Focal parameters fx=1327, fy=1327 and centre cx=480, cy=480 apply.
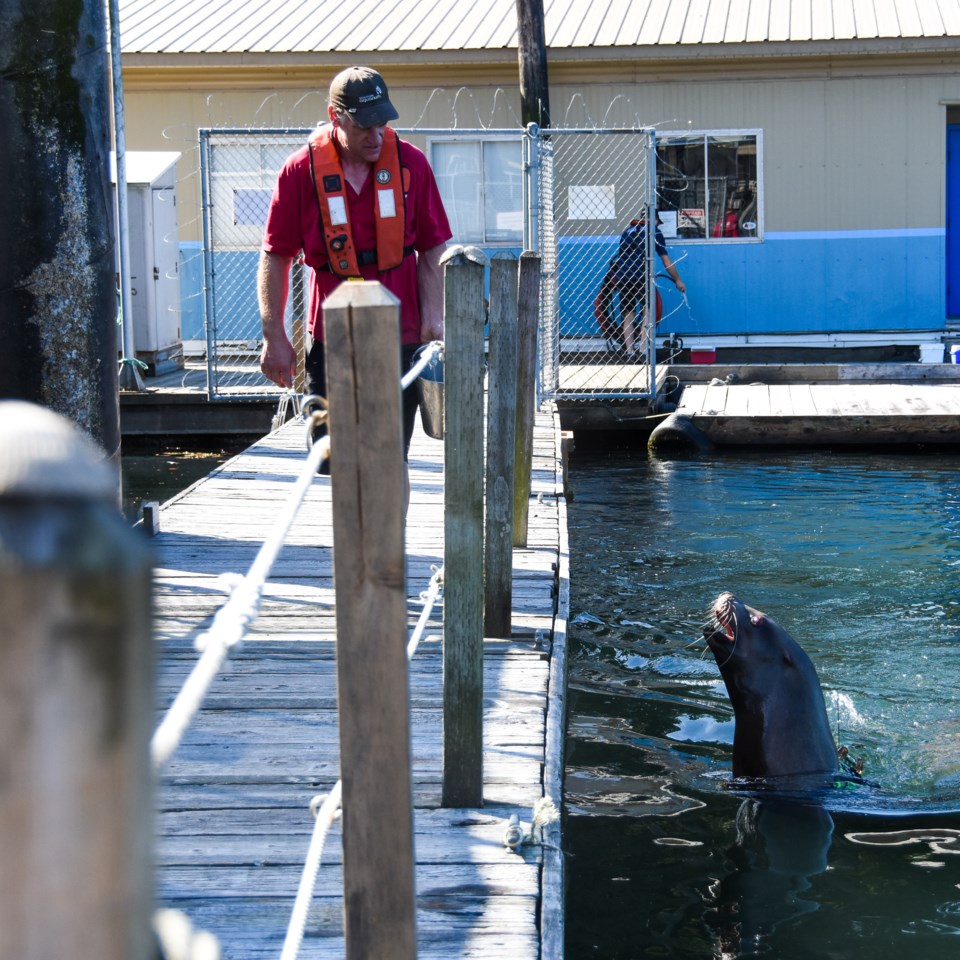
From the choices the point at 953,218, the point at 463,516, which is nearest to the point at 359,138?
the point at 463,516

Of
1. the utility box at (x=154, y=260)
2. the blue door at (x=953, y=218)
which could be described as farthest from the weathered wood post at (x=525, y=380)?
the blue door at (x=953, y=218)

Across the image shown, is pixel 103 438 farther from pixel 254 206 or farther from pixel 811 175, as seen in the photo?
pixel 811 175

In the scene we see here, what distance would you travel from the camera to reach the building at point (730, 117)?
1576 centimetres

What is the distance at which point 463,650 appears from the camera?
10.8 feet

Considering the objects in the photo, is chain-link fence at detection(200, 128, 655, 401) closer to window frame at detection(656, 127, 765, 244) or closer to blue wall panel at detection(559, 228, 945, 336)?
blue wall panel at detection(559, 228, 945, 336)

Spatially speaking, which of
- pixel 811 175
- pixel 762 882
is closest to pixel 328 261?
pixel 762 882

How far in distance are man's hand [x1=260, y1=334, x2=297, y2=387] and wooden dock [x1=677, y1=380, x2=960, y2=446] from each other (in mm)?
7748

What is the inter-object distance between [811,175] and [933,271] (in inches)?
74.7

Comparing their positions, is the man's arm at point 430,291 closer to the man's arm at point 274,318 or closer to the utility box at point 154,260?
the man's arm at point 274,318

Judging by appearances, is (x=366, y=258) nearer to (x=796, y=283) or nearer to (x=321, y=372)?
(x=321, y=372)

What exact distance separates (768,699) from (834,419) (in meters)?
7.66

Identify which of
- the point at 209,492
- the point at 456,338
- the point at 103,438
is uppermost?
the point at 456,338

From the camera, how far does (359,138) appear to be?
472 centimetres

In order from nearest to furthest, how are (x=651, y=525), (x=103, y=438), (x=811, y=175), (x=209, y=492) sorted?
(x=103, y=438)
(x=209, y=492)
(x=651, y=525)
(x=811, y=175)
